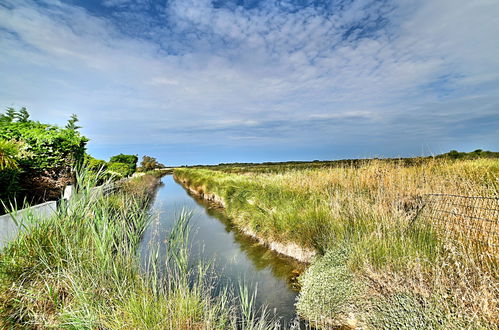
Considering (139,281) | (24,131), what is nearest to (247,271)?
(139,281)

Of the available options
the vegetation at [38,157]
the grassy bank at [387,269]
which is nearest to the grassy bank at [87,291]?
the grassy bank at [387,269]

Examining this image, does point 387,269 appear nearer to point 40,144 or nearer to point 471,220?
point 471,220

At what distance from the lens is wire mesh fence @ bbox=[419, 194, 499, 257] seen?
3008mm

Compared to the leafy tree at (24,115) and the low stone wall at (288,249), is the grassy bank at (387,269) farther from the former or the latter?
the leafy tree at (24,115)

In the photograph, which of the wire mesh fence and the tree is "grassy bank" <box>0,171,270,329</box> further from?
the tree

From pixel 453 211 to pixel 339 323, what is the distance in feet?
7.46

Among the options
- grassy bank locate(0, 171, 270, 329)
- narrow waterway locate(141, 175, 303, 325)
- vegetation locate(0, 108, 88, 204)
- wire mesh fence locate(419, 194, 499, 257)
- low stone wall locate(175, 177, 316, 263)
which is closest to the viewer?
grassy bank locate(0, 171, 270, 329)

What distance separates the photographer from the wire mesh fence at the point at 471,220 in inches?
118

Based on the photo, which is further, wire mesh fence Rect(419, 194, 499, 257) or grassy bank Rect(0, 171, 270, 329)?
wire mesh fence Rect(419, 194, 499, 257)

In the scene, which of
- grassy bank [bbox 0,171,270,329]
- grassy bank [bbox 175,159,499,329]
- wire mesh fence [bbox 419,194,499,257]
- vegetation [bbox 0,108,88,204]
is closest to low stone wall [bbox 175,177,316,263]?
grassy bank [bbox 175,159,499,329]

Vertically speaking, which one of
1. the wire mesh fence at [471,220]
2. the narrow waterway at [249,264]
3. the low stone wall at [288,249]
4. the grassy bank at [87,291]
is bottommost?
the narrow waterway at [249,264]

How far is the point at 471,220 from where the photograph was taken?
3.37 meters

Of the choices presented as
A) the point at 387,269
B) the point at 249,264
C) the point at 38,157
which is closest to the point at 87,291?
the point at 387,269

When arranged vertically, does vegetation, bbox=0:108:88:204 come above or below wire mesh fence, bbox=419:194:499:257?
above
